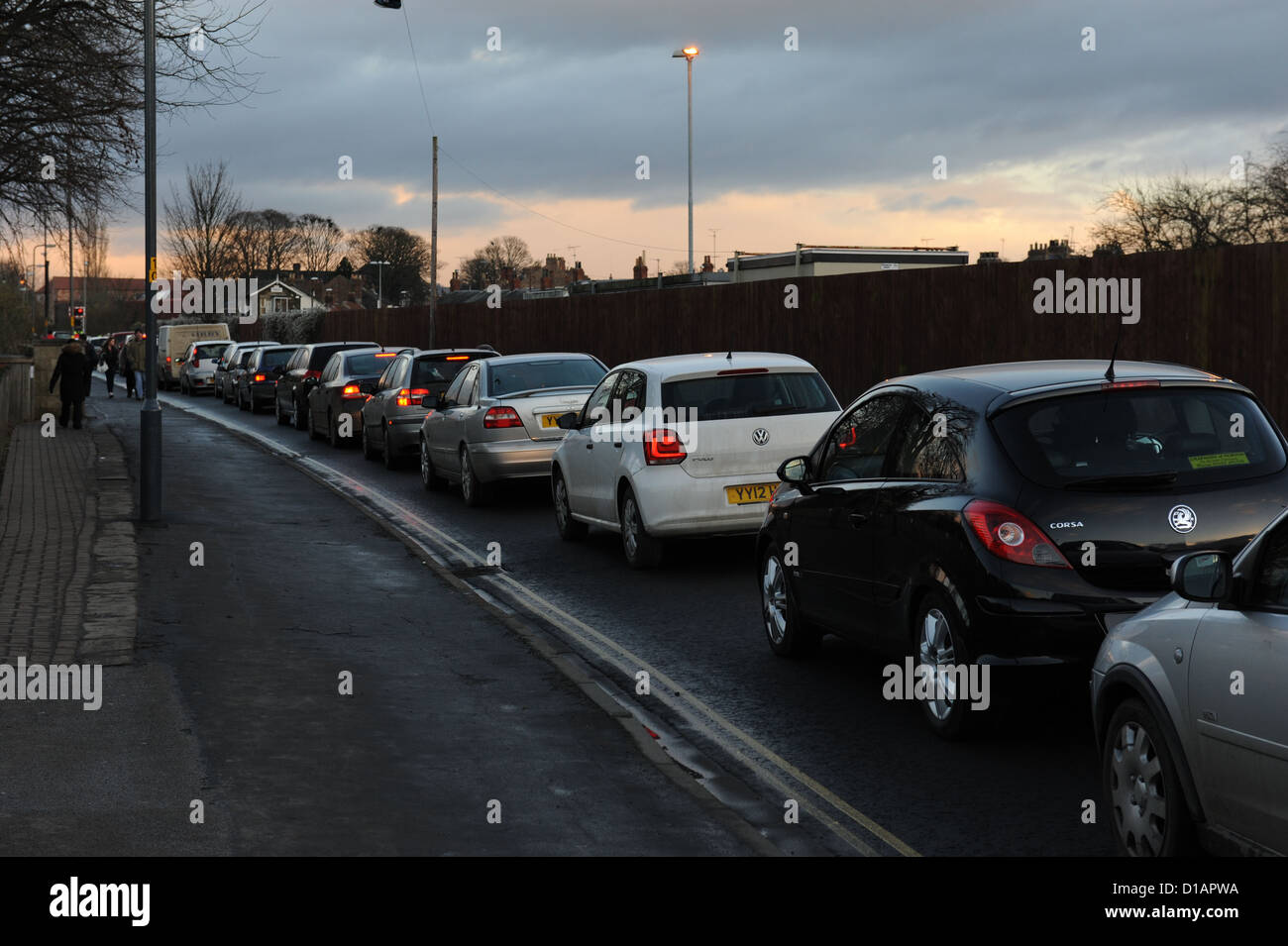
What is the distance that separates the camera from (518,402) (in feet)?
55.8

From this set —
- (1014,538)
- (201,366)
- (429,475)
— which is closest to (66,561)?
(429,475)

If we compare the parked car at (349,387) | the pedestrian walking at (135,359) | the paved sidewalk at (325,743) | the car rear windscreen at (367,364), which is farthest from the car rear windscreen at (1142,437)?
the pedestrian walking at (135,359)

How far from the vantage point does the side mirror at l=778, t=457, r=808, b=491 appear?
8.70 metres

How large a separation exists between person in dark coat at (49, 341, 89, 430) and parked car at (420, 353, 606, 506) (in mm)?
13985

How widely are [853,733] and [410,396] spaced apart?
623 inches

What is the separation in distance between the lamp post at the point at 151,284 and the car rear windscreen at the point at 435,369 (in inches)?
258

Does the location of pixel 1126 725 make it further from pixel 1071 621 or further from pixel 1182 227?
pixel 1182 227

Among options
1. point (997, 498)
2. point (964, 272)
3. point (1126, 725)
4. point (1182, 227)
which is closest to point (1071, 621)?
point (997, 498)

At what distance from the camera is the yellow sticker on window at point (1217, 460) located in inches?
268

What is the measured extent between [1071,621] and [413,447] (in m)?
16.8

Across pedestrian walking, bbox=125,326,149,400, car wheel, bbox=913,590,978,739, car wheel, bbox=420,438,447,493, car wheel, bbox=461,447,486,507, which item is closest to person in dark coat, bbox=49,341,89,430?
car wheel, bbox=420,438,447,493

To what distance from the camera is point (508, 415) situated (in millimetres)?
16938

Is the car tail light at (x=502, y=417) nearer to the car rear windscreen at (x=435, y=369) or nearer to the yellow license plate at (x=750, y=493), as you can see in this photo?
the yellow license plate at (x=750, y=493)

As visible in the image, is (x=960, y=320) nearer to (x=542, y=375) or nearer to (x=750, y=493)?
(x=542, y=375)
